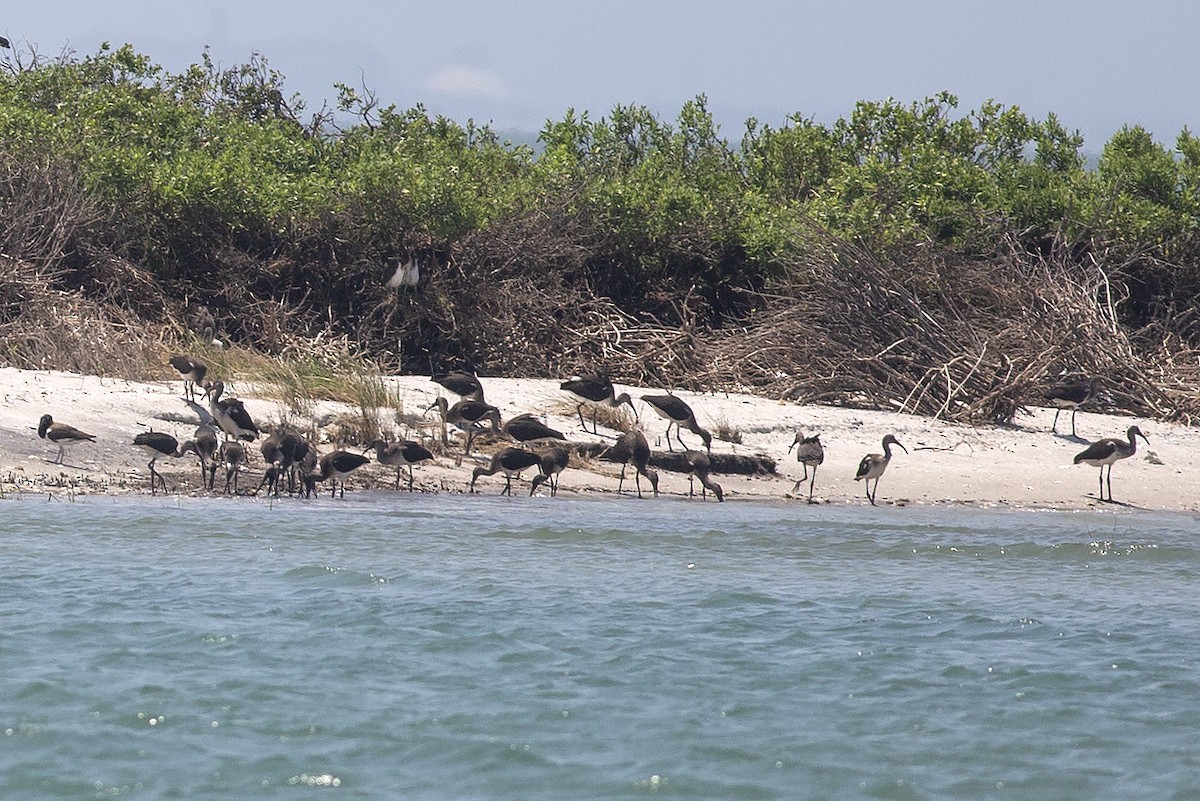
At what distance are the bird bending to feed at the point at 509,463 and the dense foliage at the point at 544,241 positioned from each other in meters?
4.51

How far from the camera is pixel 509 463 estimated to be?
15.0 metres

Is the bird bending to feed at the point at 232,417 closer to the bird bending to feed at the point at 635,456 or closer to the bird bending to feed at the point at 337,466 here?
the bird bending to feed at the point at 337,466

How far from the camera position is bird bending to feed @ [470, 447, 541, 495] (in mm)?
14977

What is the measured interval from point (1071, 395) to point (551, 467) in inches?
246

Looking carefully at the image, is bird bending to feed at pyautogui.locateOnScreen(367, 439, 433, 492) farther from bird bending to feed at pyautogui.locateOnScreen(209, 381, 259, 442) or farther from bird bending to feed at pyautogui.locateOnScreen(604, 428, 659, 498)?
bird bending to feed at pyautogui.locateOnScreen(604, 428, 659, 498)

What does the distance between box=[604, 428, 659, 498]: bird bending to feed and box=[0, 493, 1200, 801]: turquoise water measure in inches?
41.5

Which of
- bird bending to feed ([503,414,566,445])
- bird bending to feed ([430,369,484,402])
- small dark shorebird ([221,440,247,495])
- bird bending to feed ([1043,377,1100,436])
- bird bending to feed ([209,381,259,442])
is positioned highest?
bird bending to feed ([1043,377,1100,436])

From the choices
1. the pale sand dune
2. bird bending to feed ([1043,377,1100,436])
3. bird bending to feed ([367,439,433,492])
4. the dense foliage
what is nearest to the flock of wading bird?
bird bending to feed ([367,439,433,492])

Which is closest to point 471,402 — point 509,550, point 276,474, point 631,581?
point 276,474

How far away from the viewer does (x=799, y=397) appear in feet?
60.6

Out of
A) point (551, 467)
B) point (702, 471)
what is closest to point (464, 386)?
point (551, 467)

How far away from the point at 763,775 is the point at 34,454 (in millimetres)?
8910

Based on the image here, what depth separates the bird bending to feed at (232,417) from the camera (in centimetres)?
1478

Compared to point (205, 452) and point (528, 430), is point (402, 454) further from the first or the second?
point (205, 452)
